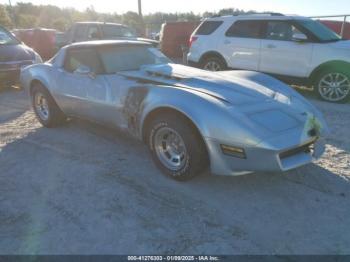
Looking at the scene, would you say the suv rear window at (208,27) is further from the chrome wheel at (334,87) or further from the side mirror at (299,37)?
the chrome wheel at (334,87)

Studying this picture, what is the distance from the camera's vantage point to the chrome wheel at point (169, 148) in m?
3.56

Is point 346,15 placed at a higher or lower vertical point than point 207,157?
higher

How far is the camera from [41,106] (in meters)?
5.75

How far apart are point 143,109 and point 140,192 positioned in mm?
904

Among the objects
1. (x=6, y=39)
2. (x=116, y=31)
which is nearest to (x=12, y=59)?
(x=6, y=39)

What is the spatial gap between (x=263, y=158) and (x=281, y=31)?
5.54m

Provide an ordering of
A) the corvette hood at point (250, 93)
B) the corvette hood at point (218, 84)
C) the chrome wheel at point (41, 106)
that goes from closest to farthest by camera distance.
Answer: the corvette hood at point (250, 93), the corvette hood at point (218, 84), the chrome wheel at point (41, 106)

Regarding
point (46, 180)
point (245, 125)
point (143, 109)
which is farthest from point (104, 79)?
point (245, 125)

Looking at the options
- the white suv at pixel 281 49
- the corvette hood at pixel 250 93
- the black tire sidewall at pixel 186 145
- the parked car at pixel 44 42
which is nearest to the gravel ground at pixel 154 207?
the black tire sidewall at pixel 186 145

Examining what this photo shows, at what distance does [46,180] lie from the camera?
3.84m

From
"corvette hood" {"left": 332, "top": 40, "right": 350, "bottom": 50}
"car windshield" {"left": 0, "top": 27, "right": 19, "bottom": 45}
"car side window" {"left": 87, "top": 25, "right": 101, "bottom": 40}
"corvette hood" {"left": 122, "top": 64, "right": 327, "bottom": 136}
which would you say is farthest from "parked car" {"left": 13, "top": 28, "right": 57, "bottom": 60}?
"corvette hood" {"left": 122, "top": 64, "right": 327, "bottom": 136}

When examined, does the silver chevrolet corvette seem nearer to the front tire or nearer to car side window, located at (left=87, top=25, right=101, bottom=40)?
the front tire

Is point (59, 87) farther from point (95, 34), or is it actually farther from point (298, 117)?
point (95, 34)

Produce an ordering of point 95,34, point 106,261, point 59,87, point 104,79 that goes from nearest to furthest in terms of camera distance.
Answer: point 106,261, point 104,79, point 59,87, point 95,34
